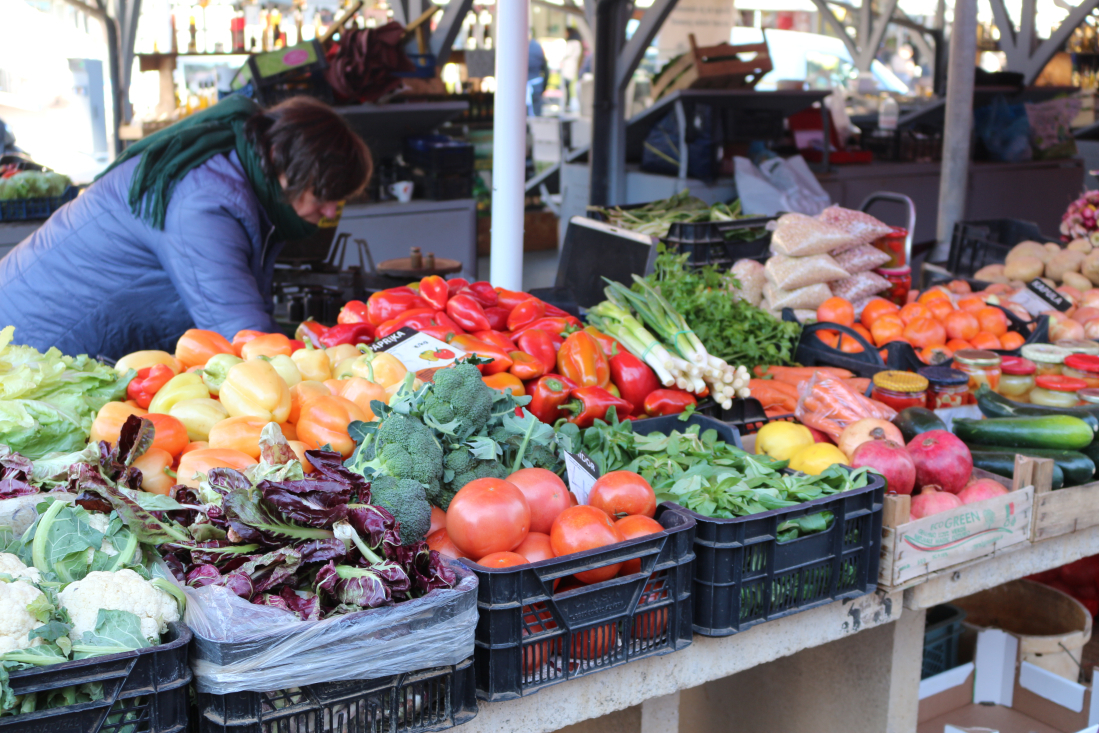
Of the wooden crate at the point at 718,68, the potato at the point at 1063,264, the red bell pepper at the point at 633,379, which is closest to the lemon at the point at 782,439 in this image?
the red bell pepper at the point at 633,379

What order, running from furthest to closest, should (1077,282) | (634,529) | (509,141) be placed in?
(1077,282) → (509,141) → (634,529)

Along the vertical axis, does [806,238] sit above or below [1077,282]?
above

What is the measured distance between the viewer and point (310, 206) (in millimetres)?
2906

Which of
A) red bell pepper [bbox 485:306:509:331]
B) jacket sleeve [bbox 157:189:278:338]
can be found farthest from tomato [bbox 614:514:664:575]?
jacket sleeve [bbox 157:189:278:338]

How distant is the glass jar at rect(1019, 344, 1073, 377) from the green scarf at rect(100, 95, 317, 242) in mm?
2332

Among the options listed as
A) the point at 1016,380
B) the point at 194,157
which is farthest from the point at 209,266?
the point at 1016,380

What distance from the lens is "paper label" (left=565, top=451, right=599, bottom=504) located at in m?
1.75

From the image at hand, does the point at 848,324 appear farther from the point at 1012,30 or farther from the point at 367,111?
the point at 1012,30

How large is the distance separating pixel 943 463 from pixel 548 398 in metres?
0.91

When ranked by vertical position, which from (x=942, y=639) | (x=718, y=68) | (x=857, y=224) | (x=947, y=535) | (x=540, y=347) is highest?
(x=718, y=68)

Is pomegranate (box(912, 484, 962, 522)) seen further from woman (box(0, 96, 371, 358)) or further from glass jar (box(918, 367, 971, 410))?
woman (box(0, 96, 371, 358))

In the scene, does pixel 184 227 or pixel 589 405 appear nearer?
pixel 589 405

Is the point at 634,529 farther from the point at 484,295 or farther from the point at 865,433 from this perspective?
the point at 484,295

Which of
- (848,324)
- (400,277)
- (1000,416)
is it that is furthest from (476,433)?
(400,277)
